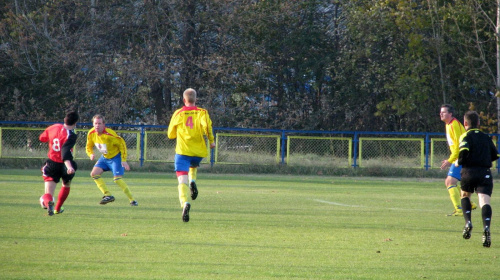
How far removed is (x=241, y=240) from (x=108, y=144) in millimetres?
4974

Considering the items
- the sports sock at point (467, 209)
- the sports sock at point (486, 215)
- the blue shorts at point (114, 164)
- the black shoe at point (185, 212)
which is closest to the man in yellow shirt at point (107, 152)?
the blue shorts at point (114, 164)

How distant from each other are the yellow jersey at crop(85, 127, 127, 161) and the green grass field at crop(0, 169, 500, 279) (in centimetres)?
94

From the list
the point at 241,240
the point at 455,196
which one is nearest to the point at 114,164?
the point at 241,240

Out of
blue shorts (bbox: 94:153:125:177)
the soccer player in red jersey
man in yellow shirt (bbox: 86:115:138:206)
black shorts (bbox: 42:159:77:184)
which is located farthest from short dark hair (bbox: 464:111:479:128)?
blue shorts (bbox: 94:153:125:177)

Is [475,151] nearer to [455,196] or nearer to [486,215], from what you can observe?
[486,215]

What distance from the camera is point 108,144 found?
13.2 meters

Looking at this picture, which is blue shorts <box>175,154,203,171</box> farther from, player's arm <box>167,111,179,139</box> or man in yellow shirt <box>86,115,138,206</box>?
man in yellow shirt <box>86,115,138,206</box>

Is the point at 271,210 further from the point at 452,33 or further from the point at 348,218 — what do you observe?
the point at 452,33

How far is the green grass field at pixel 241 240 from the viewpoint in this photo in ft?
22.6

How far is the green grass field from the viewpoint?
6.90m

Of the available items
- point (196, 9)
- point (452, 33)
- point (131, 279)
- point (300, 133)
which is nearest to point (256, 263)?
point (131, 279)

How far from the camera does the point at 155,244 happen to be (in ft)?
27.8

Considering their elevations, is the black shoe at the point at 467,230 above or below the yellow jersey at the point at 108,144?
below

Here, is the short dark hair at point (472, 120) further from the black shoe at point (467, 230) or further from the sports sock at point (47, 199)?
the sports sock at point (47, 199)
